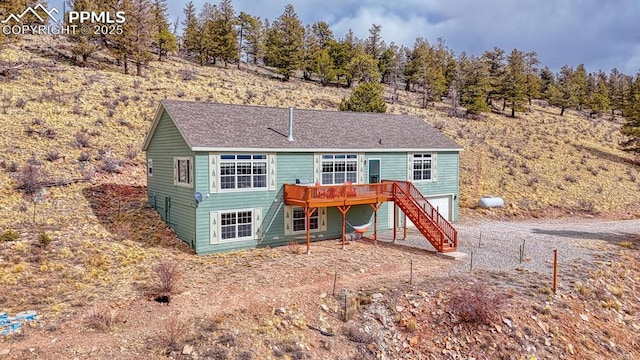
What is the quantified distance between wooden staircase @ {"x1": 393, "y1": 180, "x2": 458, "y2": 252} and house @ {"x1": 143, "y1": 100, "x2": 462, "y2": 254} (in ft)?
0.17

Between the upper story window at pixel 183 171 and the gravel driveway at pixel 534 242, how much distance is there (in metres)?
10.1

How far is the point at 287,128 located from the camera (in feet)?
70.4

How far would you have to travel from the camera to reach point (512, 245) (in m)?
20.4

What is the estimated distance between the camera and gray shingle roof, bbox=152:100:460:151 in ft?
60.8

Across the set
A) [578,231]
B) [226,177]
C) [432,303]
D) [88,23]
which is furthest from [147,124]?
[578,231]

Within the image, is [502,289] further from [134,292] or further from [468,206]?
[468,206]

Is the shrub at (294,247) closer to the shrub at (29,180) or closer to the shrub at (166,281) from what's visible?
the shrub at (166,281)

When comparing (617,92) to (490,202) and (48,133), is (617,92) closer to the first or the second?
(490,202)

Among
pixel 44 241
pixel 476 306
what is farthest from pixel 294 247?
pixel 44 241

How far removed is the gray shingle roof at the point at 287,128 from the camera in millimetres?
18531

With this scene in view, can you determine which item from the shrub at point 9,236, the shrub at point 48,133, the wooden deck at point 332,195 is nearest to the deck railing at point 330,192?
the wooden deck at point 332,195

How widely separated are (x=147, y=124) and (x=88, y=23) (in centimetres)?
2326

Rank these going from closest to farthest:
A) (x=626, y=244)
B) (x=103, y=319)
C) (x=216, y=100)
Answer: (x=103, y=319) → (x=626, y=244) → (x=216, y=100)

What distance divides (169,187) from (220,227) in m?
4.09
